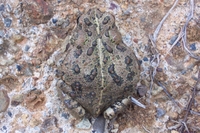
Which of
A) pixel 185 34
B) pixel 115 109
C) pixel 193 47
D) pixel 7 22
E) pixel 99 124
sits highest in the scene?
pixel 7 22

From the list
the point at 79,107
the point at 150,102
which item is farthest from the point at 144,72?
the point at 79,107

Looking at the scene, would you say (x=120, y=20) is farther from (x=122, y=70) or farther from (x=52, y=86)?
(x=52, y=86)

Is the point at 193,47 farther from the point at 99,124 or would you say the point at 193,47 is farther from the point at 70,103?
the point at 70,103

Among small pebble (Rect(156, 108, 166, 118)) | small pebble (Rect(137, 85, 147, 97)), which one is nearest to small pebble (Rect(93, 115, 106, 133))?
small pebble (Rect(137, 85, 147, 97))

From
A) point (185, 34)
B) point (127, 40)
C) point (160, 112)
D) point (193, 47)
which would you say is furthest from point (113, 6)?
point (160, 112)

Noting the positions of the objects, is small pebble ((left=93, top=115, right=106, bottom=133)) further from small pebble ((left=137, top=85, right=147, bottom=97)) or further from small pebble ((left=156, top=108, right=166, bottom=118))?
small pebble ((left=156, top=108, right=166, bottom=118))

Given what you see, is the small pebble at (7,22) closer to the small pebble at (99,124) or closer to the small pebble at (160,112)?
the small pebble at (99,124)
